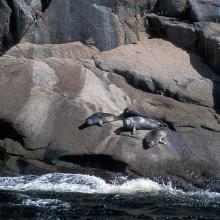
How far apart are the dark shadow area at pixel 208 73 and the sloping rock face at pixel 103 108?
52mm

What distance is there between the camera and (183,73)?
1530 cm

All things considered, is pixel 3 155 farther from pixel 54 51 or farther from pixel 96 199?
pixel 54 51

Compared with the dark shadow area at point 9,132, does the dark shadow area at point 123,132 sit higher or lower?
higher

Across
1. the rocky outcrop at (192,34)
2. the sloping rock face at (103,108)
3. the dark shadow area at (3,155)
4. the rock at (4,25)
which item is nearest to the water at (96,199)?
the sloping rock face at (103,108)

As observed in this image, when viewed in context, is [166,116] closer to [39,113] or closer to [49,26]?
[39,113]

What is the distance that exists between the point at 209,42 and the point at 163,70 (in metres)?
1.46

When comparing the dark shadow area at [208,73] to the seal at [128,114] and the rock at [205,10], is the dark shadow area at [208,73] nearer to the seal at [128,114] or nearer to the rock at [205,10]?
the rock at [205,10]

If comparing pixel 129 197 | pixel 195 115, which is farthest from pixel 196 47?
pixel 129 197

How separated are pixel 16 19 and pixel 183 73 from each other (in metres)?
4.26

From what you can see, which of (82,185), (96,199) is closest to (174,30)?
(82,185)

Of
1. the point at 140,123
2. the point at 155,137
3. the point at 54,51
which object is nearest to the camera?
the point at 155,137

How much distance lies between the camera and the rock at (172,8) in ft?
56.3

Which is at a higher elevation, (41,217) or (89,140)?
(41,217)

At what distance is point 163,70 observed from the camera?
A: 15.3m
